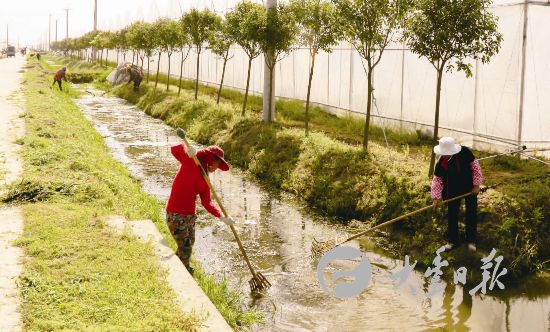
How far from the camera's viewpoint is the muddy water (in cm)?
684

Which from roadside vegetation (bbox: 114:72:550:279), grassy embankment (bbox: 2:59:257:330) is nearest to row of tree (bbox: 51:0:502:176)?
roadside vegetation (bbox: 114:72:550:279)

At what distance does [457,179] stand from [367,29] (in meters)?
4.80

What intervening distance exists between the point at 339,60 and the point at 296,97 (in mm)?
3540

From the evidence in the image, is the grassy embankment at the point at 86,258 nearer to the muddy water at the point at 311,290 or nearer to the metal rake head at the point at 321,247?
the muddy water at the point at 311,290

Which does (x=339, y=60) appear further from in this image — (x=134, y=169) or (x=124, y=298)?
(x=124, y=298)

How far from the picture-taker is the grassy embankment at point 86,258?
5055mm

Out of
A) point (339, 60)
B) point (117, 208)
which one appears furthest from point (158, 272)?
point (339, 60)

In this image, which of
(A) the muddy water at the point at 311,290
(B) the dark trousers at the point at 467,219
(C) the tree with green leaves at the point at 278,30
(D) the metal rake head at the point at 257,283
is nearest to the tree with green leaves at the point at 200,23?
(C) the tree with green leaves at the point at 278,30

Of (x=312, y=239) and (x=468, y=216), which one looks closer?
(x=468, y=216)

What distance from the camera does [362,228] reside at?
1012cm

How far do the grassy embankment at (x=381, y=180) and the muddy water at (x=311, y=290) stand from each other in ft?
1.76

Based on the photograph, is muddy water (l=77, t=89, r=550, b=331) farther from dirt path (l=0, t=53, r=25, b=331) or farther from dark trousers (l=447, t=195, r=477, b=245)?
dirt path (l=0, t=53, r=25, b=331)

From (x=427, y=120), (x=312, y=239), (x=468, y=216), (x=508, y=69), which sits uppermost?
(x=508, y=69)

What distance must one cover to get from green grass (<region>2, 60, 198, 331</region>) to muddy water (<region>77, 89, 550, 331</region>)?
1.43 meters
